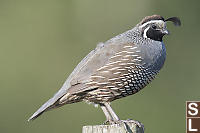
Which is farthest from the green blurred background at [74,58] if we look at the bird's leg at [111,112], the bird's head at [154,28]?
the bird's leg at [111,112]

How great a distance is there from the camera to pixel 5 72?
15.0 metres

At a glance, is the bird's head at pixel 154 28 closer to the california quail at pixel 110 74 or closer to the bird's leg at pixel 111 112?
the california quail at pixel 110 74

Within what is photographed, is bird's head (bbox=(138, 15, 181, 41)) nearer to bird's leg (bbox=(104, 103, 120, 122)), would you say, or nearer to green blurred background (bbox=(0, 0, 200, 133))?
bird's leg (bbox=(104, 103, 120, 122))

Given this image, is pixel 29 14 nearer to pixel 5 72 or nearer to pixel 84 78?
pixel 5 72

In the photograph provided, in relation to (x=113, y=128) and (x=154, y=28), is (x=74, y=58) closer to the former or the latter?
(x=154, y=28)

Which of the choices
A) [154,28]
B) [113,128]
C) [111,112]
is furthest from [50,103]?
[154,28]

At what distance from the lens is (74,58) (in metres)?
14.9

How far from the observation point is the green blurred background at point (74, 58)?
13039mm

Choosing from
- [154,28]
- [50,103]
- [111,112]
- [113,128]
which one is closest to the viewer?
[113,128]

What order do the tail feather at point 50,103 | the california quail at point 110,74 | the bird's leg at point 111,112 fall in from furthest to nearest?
the california quail at point 110,74 → the bird's leg at point 111,112 → the tail feather at point 50,103

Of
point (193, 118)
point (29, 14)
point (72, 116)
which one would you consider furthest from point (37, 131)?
point (193, 118)

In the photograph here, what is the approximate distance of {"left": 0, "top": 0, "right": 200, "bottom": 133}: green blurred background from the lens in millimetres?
13039

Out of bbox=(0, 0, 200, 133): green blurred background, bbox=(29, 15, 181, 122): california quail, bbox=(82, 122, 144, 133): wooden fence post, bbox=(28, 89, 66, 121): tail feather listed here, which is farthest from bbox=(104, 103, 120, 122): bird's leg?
bbox=(0, 0, 200, 133): green blurred background

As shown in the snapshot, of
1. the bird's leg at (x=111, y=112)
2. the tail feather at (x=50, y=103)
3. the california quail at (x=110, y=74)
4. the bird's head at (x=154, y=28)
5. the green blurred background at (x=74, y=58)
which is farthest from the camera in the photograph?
the green blurred background at (x=74, y=58)
